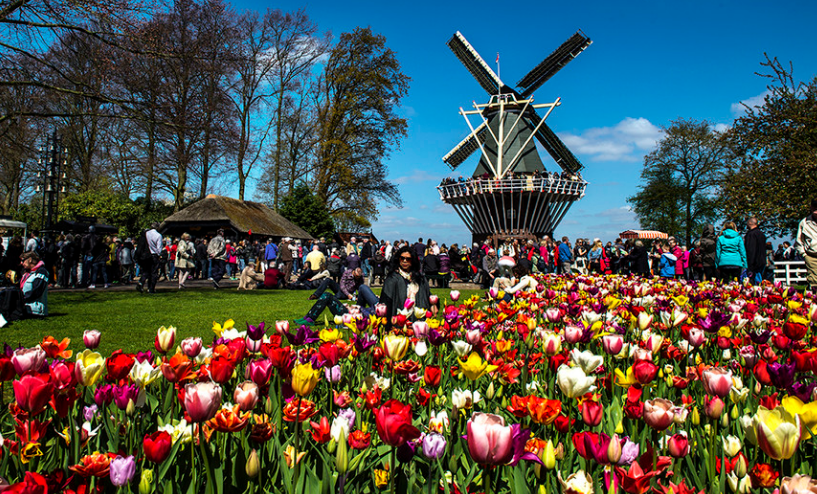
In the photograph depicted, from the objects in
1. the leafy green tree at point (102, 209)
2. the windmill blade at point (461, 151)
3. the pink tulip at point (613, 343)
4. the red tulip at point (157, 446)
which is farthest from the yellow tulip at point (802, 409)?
the windmill blade at point (461, 151)

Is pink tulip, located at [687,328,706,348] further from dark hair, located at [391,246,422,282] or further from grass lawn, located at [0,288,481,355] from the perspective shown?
grass lawn, located at [0,288,481,355]

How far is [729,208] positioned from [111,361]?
2192 centimetres

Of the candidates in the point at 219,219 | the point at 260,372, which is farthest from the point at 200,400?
the point at 219,219

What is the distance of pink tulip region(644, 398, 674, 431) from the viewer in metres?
1.53

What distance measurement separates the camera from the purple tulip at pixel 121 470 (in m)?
1.31

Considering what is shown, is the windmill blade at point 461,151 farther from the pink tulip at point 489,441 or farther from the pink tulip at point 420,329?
the pink tulip at point 489,441

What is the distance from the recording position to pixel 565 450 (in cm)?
188

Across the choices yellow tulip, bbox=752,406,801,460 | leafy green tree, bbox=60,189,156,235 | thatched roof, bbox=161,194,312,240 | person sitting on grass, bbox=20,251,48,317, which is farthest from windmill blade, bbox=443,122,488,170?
yellow tulip, bbox=752,406,801,460

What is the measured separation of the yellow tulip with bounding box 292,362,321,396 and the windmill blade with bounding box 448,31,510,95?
35.8 meters

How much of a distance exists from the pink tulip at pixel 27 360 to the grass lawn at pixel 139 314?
147 inches

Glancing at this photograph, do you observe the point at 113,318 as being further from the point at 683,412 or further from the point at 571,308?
the point at 683,412

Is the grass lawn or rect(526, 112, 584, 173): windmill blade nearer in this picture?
the grass lawn

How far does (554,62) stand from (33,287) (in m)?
34.0

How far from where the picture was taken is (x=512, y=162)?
31797mm
